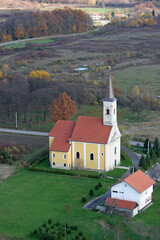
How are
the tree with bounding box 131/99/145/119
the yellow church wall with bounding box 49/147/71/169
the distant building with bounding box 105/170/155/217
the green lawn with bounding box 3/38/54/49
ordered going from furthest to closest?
the green lawn with bounding box 3/38/54/49
the tree with bounding box 131/99/145/119
the yellow church wall with bounding box 49/147/71/169
the distant building with bounding box 105/170/155/217

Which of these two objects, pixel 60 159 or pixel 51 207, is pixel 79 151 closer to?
pixel 60 159

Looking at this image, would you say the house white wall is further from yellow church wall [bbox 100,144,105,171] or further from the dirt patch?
the dirt patch

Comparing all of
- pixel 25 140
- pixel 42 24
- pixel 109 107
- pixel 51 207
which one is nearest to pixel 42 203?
pixel 51 207

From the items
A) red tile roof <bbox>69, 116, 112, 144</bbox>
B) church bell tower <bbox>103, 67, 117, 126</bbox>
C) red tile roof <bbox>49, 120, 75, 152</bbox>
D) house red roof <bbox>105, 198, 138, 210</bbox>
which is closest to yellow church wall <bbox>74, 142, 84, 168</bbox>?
red tile roof <bbox>69, 116, 112, 144</bbox>

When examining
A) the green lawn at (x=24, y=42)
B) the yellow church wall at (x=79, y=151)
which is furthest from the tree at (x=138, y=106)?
the green lawn at (x=24, y=42)

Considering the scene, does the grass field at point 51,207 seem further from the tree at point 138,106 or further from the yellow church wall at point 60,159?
the tree at point 138,106
